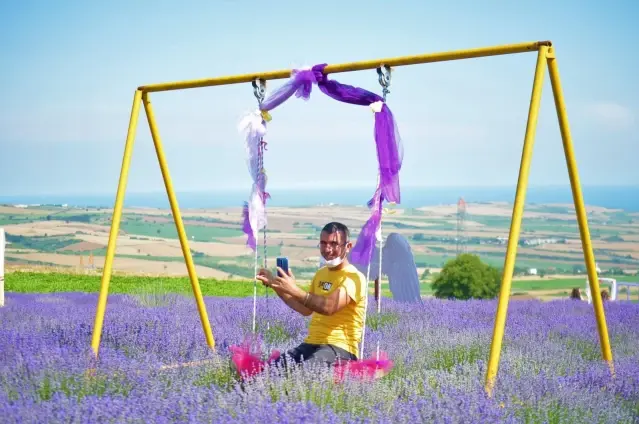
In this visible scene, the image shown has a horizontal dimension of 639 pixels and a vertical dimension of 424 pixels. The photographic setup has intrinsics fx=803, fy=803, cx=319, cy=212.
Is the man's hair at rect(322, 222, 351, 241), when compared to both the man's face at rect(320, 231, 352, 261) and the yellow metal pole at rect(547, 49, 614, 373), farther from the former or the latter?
the yellow metal pole at rect(547, 49, 614, 373)

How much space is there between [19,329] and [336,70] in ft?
10.1

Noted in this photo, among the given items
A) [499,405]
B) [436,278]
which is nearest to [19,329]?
[499,405]

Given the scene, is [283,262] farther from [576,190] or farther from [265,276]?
[576,190]

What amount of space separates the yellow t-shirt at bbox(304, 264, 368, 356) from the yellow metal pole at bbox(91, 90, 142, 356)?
1.45 metres

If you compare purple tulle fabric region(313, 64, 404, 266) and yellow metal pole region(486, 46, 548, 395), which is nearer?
yellow metal pole region(486, 46, 548, 395)

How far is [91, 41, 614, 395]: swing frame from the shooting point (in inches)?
155

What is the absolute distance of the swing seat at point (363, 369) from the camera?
3.93 meters

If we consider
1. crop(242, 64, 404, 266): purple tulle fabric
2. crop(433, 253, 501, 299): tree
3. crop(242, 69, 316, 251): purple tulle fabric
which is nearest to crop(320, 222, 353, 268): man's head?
crop(242, 64, 404, 266): purple tulle fabric

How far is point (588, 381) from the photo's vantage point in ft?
13.8

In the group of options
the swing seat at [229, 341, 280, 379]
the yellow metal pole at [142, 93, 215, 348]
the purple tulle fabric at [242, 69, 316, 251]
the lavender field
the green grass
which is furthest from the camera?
the green grass

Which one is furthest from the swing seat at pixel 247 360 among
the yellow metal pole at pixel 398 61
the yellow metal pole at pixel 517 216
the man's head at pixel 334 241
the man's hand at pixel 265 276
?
the yellow metal pole at pixel 398 61

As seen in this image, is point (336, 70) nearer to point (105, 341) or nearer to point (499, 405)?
point (499, 405)

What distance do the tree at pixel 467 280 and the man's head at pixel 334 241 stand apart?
7828 mm

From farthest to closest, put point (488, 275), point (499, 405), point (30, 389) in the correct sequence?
point (488, 275) → point (30, 389) → point (499, 405)
